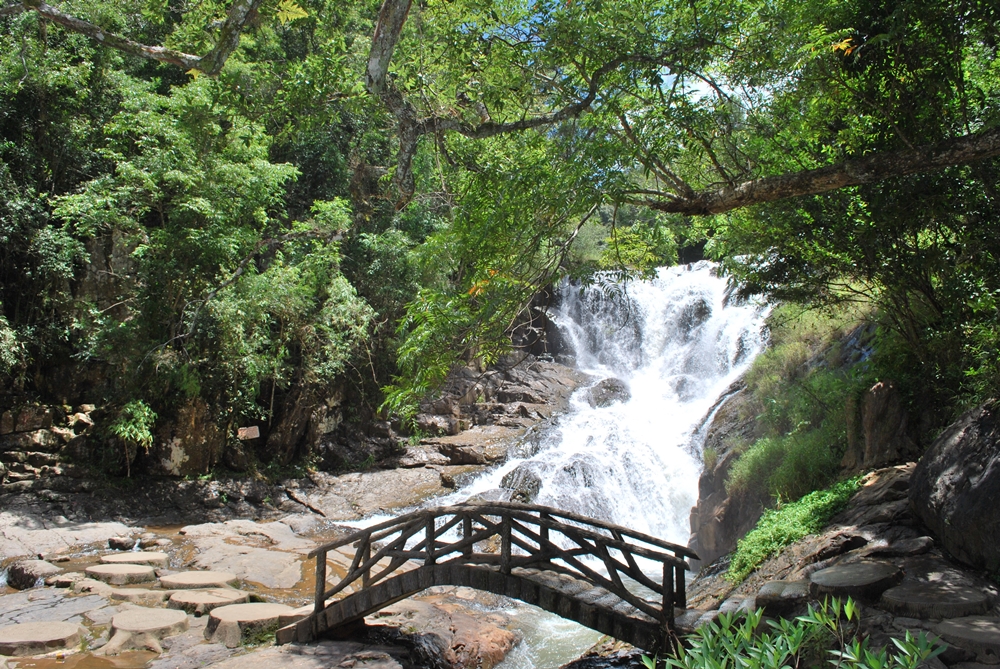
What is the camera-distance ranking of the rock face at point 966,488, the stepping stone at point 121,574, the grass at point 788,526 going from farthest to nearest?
the stepping stone at point 121,574 → the grass at point 788,526 → the rock face at point 966,488

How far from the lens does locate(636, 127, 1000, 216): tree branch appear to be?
4711mm

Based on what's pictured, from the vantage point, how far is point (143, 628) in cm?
753

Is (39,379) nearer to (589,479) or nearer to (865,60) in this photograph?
(589,479)

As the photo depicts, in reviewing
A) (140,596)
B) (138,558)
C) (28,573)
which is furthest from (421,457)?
(28,573)

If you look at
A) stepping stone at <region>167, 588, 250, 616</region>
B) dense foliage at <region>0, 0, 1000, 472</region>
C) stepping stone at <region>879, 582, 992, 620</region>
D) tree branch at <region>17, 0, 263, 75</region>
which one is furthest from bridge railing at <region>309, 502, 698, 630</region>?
tree branch at <region>17, 0, 263, 75</region>

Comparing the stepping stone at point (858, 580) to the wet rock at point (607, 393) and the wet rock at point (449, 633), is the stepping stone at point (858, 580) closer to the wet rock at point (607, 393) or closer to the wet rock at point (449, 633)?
the wet rock at point (449, 633)

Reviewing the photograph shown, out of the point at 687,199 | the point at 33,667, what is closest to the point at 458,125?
the point at 687,199

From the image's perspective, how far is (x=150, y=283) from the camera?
45.9ft

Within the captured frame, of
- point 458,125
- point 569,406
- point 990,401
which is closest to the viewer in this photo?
point 990,401

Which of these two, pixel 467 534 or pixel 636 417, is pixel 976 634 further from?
pixel 636 417

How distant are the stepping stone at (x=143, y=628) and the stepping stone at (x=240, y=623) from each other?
400 mm

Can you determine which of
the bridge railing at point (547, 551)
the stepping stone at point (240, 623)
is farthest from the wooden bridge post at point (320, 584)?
the stepping stone at point (240, 623)

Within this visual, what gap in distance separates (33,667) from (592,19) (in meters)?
8.24

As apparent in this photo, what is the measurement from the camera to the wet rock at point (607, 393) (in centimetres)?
1931
